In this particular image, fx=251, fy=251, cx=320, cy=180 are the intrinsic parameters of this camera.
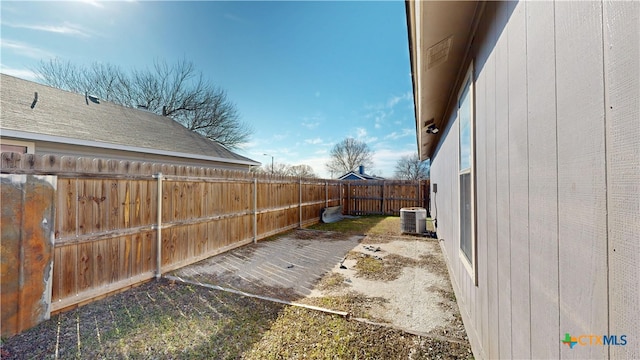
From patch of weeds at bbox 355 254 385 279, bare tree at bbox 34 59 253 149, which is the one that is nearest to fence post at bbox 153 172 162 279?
patch of weeds at bbox 355 254 385 279

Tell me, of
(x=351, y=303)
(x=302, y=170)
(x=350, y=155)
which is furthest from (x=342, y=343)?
(x=350, y=155)

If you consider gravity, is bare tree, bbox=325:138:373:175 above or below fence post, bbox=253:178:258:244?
above

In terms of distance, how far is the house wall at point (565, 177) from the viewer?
65cm

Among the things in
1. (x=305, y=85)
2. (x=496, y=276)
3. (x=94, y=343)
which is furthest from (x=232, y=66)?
(x=496, y=276)

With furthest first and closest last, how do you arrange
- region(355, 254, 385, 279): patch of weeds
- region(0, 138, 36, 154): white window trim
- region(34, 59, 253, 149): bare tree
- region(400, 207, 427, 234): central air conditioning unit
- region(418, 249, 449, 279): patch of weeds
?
region(34, 59, 253, 149): bare tree
region(400, 207, 427, 234): central air conditioning unit
region(0, 138, 36, 154): white window trim
region(418, 249, 449, 279): patch of weeds
region(355, 254, 385, 279): patch of weeds

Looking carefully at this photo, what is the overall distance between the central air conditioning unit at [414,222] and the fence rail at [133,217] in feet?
14.7

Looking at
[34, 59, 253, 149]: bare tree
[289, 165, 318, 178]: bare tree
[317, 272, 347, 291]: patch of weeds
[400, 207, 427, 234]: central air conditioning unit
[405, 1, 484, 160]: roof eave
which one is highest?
[34, 59, 253, 149]: bare tree

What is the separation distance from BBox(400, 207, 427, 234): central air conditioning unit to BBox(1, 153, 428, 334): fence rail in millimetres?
4492

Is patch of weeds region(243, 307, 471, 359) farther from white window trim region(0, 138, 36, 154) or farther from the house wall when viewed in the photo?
white window trim region(0, 138, 36, 154)

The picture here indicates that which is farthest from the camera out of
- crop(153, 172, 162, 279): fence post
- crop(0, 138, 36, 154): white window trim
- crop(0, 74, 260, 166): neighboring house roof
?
crop(0, 74, 260, 166): neighboring house roof

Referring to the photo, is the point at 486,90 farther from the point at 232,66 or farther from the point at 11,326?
the point at 232,66

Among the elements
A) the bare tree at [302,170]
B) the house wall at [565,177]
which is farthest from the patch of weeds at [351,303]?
the bare tree at [302,170]

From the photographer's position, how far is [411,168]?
106ft

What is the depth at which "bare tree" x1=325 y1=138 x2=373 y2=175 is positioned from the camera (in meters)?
32.8
